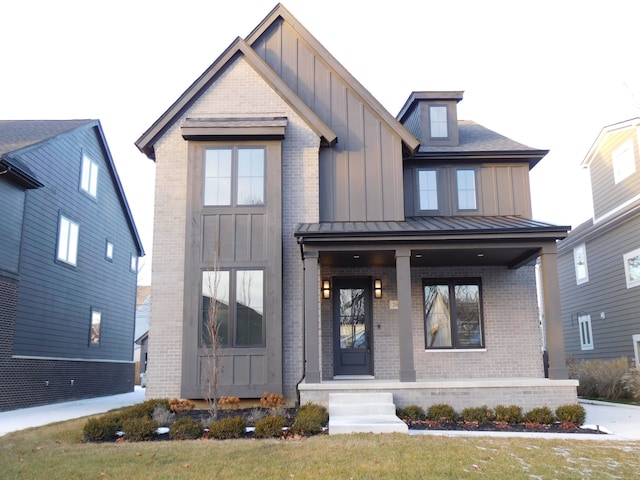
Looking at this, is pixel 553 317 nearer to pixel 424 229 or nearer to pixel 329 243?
pixel 424 229

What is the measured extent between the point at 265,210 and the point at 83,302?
9657 mm

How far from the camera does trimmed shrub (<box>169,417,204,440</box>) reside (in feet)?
29.3

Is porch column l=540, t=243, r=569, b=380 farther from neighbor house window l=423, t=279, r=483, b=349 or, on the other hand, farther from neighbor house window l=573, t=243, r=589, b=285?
neighbor house window l=573, t=243, r=589, b=285

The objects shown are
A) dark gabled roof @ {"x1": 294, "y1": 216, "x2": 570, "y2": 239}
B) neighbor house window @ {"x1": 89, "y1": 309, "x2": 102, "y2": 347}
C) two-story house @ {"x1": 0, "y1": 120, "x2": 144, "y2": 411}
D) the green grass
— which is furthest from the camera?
neighbor house window @ {"x1": 89, "y1": 309, "x2": 102, "y2": 347}

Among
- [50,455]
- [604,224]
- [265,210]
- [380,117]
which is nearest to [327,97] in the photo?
[380,117]

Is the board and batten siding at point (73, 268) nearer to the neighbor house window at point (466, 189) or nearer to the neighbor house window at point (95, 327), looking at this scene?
the neighbor house window at point (95, 327)

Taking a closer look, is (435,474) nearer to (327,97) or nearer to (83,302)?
(327,97)

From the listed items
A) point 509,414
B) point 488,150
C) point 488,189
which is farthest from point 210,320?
point 488,150

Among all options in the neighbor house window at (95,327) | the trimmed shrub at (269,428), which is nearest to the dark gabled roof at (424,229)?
the trimmed shrub at (269,428)

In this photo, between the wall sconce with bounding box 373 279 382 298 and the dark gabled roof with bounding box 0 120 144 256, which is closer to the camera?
the wall sconce with bounding box 373 279 382 298

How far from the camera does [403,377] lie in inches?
434

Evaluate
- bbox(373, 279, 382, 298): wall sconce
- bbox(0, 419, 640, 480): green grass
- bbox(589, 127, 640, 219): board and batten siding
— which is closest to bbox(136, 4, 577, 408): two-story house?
bbox(373, 279, 382, 298): wall sconce

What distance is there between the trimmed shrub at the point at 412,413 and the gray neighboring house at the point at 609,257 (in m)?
9.81

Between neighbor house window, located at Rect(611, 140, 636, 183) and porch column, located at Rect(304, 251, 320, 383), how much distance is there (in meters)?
11.8
